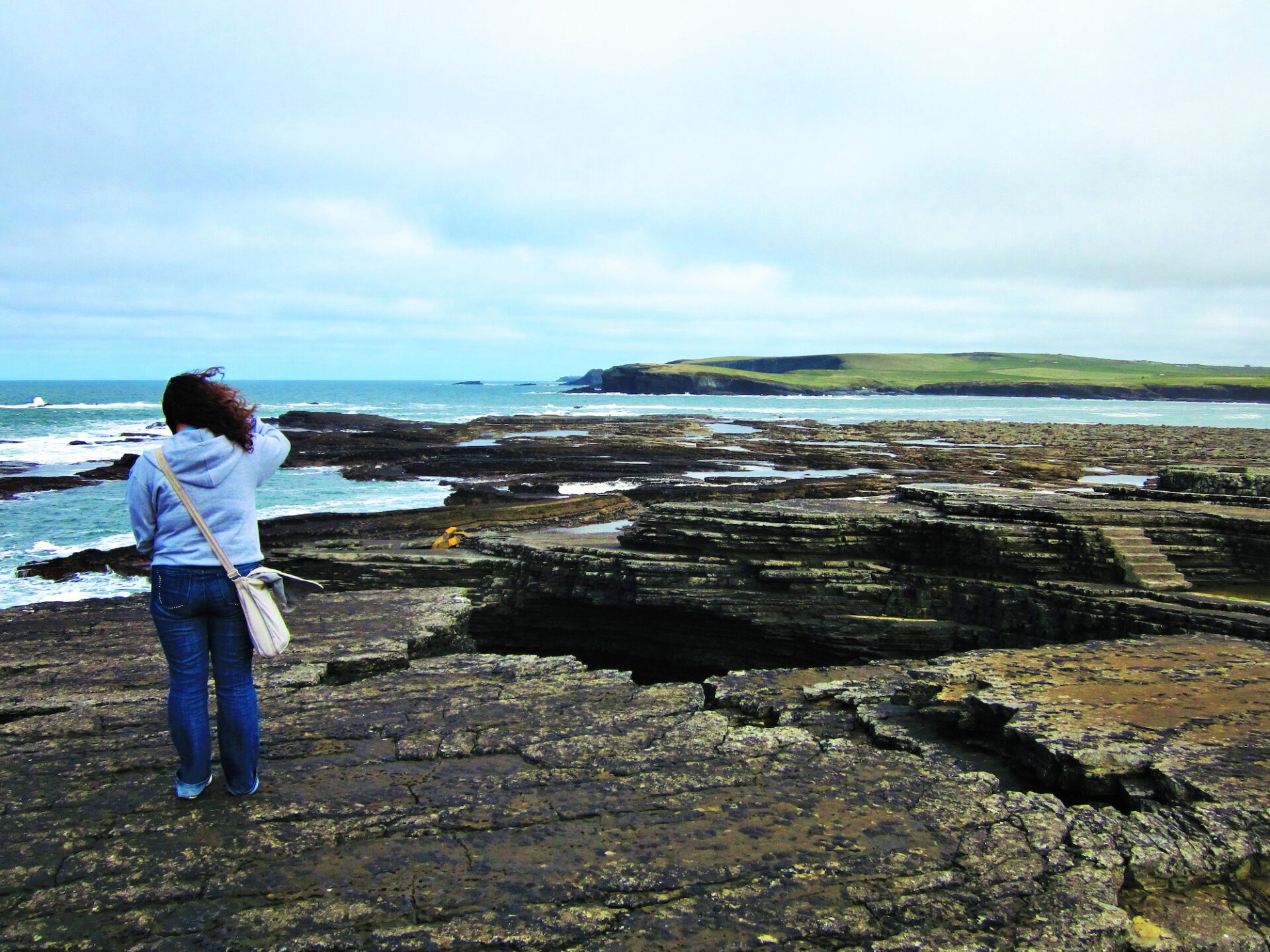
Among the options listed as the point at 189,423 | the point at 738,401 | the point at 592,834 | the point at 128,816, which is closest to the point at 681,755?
the point at 592,834

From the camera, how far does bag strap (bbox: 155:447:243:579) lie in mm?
4016

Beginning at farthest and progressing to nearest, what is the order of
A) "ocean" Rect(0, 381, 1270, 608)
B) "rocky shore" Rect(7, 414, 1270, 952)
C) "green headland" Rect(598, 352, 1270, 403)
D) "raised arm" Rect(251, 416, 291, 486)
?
"green headland" Rect(598, 352, 1270, 403), "ocean" Rect(0, 381, 1270, 608), "raised arm" Rect(251, 416, 291, 486), "rocky shore" Rect(7, 414, 1270, 952)

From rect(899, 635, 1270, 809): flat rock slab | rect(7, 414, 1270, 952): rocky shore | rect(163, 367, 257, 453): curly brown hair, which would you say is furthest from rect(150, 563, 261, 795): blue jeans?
rect(899, 635, 1270, 809): flat rock slab

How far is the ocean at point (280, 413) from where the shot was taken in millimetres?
21891

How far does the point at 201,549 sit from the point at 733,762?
134 inches

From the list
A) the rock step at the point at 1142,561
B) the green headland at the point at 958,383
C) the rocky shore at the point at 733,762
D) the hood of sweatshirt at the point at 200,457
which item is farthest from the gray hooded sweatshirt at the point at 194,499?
the green headland at the point at 958,383

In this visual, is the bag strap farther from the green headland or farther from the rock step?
the green headland

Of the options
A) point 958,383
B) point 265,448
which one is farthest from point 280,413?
point 958,383

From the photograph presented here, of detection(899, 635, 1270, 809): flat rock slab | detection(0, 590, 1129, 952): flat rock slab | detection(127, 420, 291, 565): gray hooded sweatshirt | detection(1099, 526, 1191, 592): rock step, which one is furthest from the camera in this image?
detection(1099, 526, 1191, 592): rock step

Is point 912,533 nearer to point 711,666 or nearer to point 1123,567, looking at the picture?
point 1123,567

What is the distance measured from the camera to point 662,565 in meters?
11.6

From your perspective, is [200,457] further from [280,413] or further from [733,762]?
[280,413]

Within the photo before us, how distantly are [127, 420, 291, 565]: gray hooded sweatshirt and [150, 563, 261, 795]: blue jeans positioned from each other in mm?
104

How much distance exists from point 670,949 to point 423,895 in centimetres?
117
